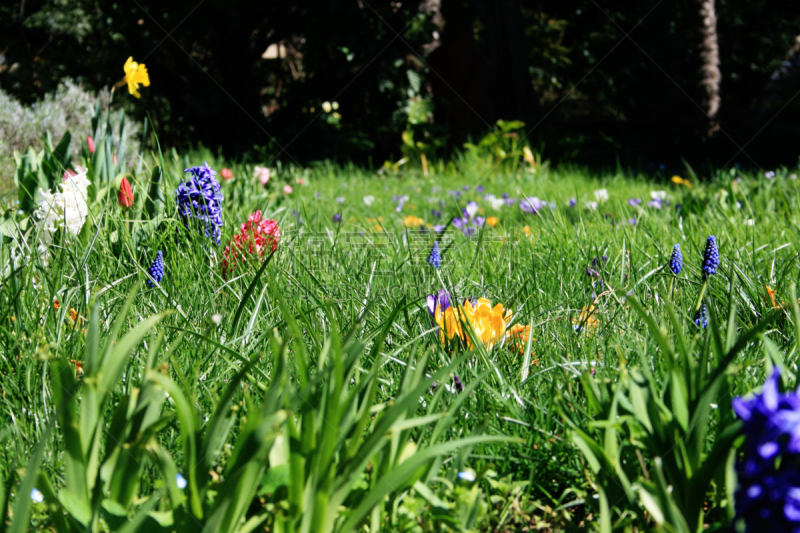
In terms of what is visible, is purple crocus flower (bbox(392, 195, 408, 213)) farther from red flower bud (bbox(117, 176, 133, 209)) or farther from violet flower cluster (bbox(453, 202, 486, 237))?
red flower bud (bbox(117, 176, 133, 209))

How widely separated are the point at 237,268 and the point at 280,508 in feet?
3.78

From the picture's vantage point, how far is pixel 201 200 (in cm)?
203

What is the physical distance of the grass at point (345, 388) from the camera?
2.68 feet

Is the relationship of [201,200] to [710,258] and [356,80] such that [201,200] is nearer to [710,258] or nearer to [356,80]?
[710,258]

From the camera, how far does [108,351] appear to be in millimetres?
875

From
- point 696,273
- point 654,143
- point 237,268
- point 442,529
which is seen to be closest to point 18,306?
point 237,268

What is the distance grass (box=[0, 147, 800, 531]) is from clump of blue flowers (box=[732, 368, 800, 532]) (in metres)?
0.10

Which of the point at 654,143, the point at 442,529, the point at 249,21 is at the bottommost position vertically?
the point at 442,529

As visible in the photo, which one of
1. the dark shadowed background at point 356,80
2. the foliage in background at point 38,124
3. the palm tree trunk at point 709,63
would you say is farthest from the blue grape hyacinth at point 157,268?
the palm tree trunk at point 709,63

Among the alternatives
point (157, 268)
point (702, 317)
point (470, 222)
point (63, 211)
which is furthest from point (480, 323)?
point (470, 222)

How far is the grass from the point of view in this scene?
0.82 m

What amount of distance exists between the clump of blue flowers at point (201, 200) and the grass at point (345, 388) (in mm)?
63

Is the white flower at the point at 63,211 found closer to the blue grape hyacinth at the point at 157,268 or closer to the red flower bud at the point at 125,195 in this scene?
the red flower bud at the point at 125,195

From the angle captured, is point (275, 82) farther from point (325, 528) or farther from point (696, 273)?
point (325, 528)
